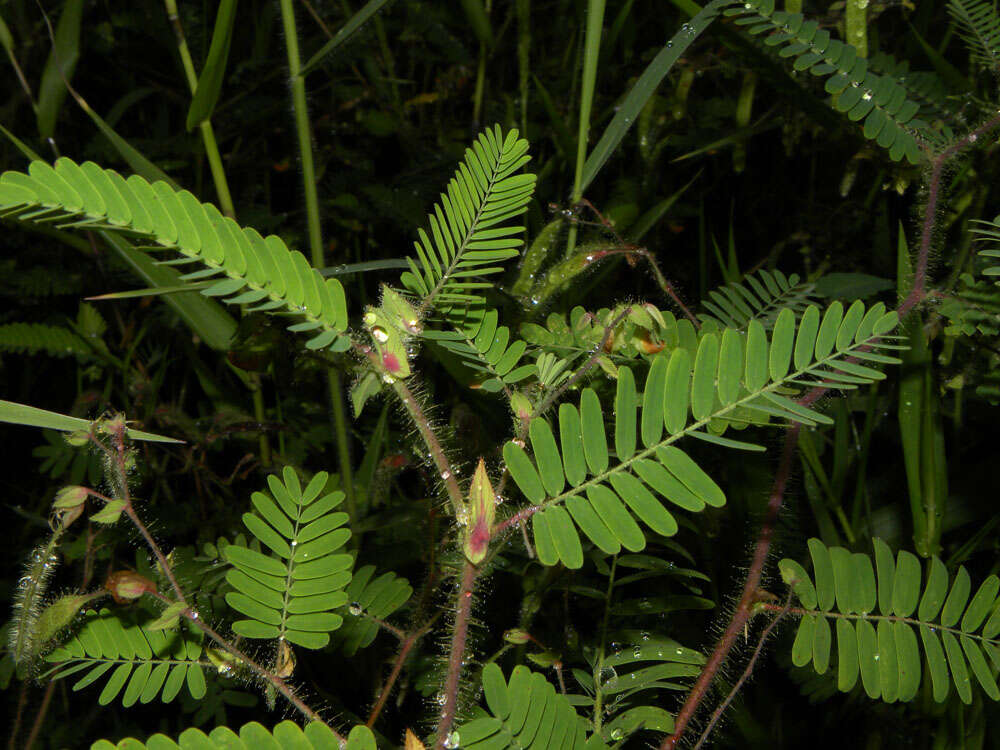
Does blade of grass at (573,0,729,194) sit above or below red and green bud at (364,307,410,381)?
above

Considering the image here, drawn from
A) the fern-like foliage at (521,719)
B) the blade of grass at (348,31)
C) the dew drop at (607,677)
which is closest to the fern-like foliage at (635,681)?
the dew drop at (607,677)

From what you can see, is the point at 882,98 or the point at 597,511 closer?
the point at 597,511

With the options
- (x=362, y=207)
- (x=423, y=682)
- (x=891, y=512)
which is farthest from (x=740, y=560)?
(x=362, y=207)

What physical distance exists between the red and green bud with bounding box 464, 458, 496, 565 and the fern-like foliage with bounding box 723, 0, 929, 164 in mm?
726

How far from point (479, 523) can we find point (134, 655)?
15.7 inches

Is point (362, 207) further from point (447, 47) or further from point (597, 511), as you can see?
point (597, 511)

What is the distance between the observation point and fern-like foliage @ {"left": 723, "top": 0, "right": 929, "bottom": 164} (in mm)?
933

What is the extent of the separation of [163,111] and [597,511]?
211 centimetres

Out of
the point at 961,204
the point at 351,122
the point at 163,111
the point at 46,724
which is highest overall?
the point at 163,111

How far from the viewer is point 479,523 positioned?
0.52 meters

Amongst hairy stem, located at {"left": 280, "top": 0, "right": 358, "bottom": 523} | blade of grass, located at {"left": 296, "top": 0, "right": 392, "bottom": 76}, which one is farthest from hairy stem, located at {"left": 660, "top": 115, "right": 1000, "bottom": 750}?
blade of grass, located at {"left": 296, "top": 0, "right": 392, "bottom": 76}

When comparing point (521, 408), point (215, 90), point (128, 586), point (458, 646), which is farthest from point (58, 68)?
point (458, 646)

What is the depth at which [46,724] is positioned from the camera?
1.14m

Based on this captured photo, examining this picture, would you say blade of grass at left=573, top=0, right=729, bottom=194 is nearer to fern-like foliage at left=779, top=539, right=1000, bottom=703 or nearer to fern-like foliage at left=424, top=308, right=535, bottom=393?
fern-like foliage at left=424, top=308, right=535, bottom=393
